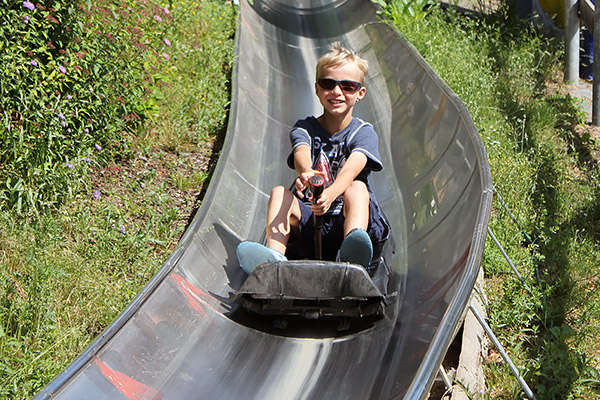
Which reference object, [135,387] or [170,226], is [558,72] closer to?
[170,226]

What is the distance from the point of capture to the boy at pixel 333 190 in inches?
133

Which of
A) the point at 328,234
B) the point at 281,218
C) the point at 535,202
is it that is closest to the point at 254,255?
the point at 281,218

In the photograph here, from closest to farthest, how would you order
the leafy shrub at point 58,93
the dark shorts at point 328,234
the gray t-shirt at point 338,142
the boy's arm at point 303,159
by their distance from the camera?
1. the dark shorts at point 328,234
2. the boy's arm at point 303,159
3. the gray t-shirt at point 338,142
4. the leafy shrub at point 58,93

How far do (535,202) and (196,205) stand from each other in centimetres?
249

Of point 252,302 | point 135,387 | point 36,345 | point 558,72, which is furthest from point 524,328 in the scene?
point 558,72

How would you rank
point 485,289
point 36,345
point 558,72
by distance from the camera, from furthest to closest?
point 558,72 < point 485,289 < point 36,345

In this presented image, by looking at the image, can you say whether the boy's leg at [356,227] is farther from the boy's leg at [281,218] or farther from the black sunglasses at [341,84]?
the black sunglasses at [341,84]

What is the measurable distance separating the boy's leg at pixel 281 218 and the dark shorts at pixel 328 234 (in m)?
0.07

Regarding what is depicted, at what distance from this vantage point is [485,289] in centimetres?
414

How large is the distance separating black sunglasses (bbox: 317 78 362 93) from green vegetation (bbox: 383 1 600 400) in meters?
1.45

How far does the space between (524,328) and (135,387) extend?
213cm

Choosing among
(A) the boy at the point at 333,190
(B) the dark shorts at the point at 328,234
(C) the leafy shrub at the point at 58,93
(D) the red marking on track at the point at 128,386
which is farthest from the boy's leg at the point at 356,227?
(C) the leafy shrub at the point at 58,93

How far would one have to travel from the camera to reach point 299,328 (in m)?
3.42

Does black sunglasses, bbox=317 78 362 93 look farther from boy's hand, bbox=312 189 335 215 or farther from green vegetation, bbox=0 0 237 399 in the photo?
green vegetation, bbox=0 0 237 399
